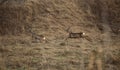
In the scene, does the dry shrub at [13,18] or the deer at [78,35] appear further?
Answer: the dry shrub at [13,18]

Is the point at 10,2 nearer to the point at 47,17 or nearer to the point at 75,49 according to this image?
the point at 47,17

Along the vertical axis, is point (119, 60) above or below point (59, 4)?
below

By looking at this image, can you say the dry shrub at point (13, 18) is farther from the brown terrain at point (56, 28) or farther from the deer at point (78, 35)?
the deer at point (78, 35)

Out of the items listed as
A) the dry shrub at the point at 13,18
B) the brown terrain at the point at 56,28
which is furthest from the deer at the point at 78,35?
the dry shrub at the point at 13,18

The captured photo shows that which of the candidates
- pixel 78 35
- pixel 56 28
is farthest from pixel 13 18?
pixel 78 35

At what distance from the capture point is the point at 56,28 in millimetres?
10602

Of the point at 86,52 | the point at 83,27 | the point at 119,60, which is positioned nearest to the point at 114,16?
the point at 83,27

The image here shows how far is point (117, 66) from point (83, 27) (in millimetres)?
4149

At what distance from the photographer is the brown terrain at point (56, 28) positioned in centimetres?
862

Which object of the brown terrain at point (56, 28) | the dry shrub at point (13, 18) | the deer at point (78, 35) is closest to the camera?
the brown terrain at point (56, 28)

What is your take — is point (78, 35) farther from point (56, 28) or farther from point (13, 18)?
point (13, 18)

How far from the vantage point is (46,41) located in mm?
9852

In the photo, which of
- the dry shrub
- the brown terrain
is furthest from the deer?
the dry shrub

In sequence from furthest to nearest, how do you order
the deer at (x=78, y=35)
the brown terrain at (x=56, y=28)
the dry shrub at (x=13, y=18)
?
the dry shrub at (x=13, y=18) → the deer at (x=78, y=35) → the brown terrain at (x=56, y=28)
